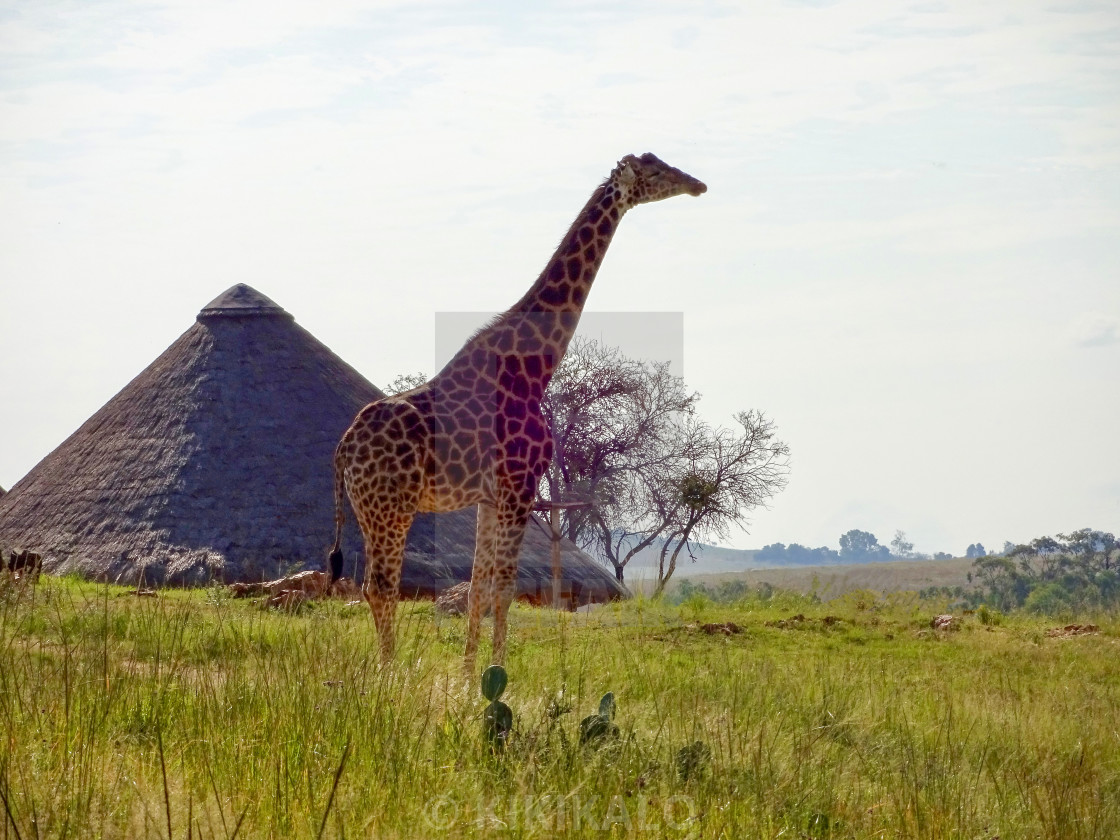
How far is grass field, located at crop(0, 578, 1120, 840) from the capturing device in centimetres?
509

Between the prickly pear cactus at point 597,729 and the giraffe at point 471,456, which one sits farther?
the giraffe at point 471,456

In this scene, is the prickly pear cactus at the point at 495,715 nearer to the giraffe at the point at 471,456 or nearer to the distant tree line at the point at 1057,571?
the giraffe at the point at 471,456

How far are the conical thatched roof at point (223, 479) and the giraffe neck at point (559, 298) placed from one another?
10.8m

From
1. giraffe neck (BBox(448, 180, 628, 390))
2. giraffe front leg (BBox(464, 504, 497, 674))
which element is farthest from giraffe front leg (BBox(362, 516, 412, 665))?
giraffe neck (BBox(448, 180, 628, 390))

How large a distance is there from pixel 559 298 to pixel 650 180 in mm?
1227

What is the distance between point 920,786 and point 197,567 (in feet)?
49.7

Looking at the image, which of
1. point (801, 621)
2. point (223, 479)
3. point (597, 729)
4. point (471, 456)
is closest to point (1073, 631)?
point (801, 621)

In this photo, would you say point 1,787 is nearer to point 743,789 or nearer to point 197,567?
point 743,789

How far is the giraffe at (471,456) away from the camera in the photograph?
8984 mm

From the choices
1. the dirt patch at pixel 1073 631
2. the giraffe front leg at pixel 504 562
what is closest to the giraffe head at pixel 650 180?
the giraffe front leg at pixel 504 562

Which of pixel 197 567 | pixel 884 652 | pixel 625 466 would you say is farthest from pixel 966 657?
pixel 625 466

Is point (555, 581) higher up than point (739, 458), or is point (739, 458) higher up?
point (739, 458)

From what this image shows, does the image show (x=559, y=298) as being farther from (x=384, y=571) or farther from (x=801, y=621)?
(x=801, y=621)

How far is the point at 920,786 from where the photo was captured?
669 centimetres
